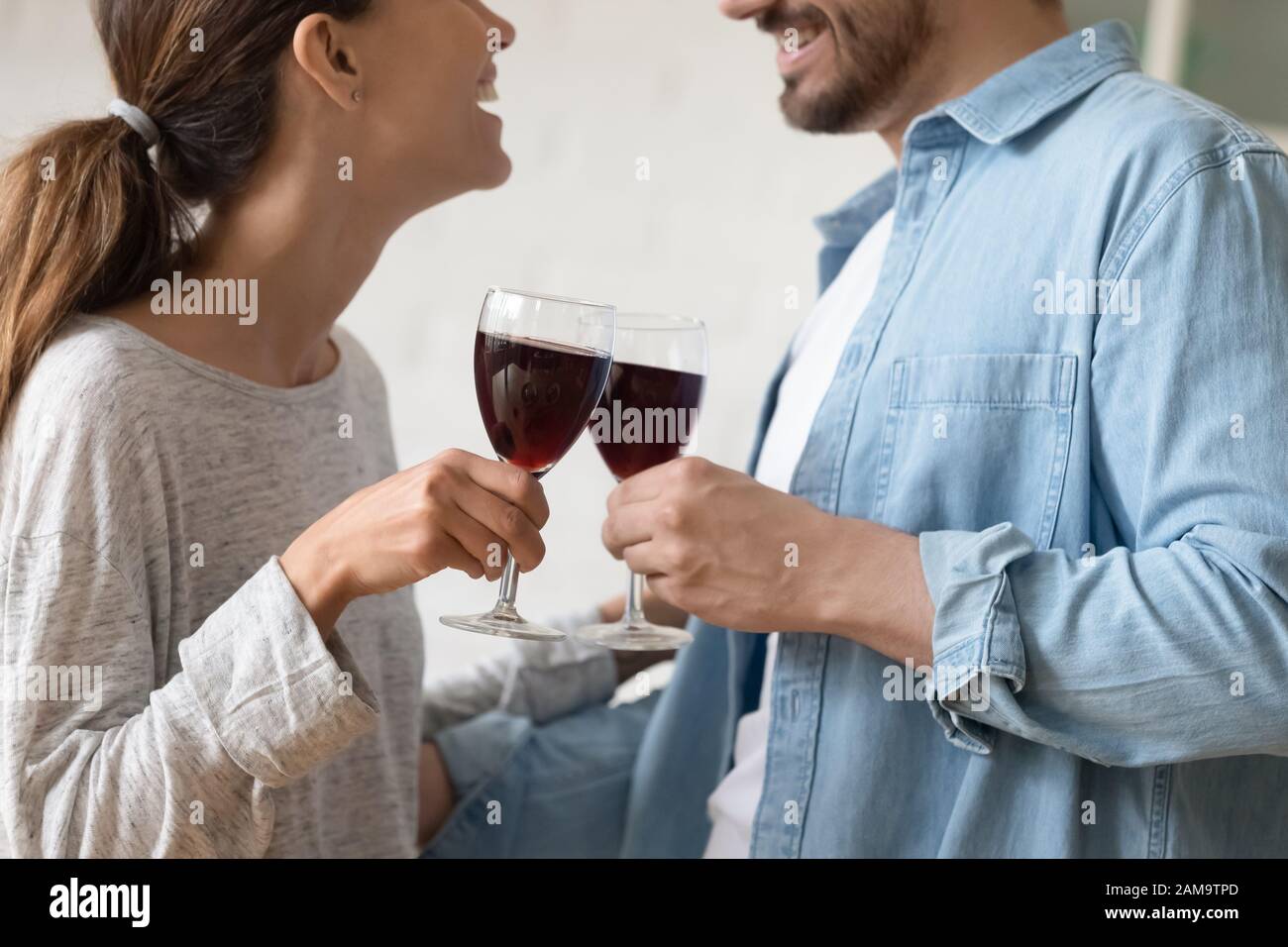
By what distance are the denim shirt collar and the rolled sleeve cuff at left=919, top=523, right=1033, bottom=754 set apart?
463 mm

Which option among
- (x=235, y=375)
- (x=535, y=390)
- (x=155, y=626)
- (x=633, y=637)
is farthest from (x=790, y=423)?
(x=155, y=626)

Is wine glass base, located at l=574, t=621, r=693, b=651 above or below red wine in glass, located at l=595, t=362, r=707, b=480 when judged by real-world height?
below

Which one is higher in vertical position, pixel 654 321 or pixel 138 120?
pixel 138 120

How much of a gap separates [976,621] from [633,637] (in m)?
0.31

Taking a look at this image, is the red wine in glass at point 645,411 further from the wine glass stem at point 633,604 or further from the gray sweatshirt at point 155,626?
the gray sweatshirt at point 155,626

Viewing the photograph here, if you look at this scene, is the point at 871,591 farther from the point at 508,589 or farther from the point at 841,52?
the point at 841,52

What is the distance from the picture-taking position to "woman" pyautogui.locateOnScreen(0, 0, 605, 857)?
94 cm

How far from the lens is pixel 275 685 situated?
0.93m

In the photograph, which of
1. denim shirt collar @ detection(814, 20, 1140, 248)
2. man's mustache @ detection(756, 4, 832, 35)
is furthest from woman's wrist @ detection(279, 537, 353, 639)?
man's mustache @ detection(756, 4, 832, 35)

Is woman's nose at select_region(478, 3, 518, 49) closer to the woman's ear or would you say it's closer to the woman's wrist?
the woman's ear

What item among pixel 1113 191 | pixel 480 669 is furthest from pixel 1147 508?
pixel 480 669

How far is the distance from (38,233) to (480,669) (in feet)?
2.76

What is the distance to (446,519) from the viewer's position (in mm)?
888
